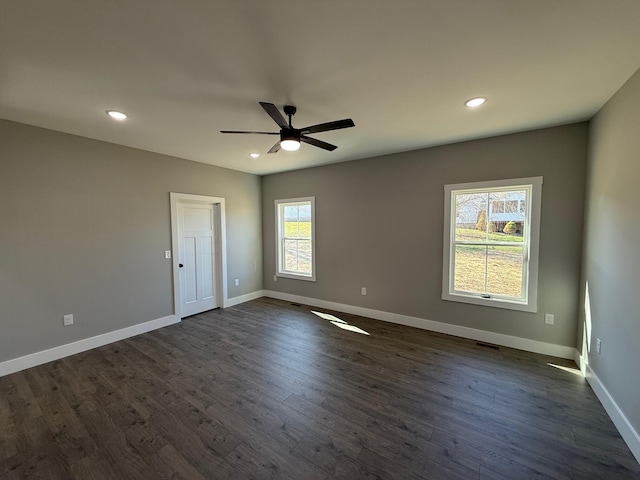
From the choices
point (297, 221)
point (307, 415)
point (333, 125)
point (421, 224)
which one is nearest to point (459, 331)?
point (421, 224)

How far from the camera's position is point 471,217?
11.7 ft

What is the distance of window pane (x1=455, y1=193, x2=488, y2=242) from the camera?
3479 millimetres

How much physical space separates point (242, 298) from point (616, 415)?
16.8ft

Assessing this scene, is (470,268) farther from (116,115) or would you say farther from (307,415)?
(116,115)

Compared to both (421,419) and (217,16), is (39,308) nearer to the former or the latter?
(217,16)

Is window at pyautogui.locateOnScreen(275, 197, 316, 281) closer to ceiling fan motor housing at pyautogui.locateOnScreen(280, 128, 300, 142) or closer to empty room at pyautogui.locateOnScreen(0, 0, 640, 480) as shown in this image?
empty room at pyautogui.locateOnScreen(0, 0, 640, 480)

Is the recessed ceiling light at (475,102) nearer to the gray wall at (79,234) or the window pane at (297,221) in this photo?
the window pane at (297,221)

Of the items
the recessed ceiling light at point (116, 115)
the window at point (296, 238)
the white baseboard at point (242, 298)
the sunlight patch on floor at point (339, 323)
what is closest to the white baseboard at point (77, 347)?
the white baseboard at point (242, 298)

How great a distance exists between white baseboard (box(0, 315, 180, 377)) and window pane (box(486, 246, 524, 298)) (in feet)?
15.7

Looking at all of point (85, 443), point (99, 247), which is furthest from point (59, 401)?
point (99, 247)

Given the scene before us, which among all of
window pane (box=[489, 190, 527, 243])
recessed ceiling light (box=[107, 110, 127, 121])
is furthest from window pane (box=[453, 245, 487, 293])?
recessed ceiling light (box=[107, 110, 127, 121])

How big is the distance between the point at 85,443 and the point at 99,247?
2.38m

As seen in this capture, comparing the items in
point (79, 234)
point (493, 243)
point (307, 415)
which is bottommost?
point (307, 415)

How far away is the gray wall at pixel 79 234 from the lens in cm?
281
